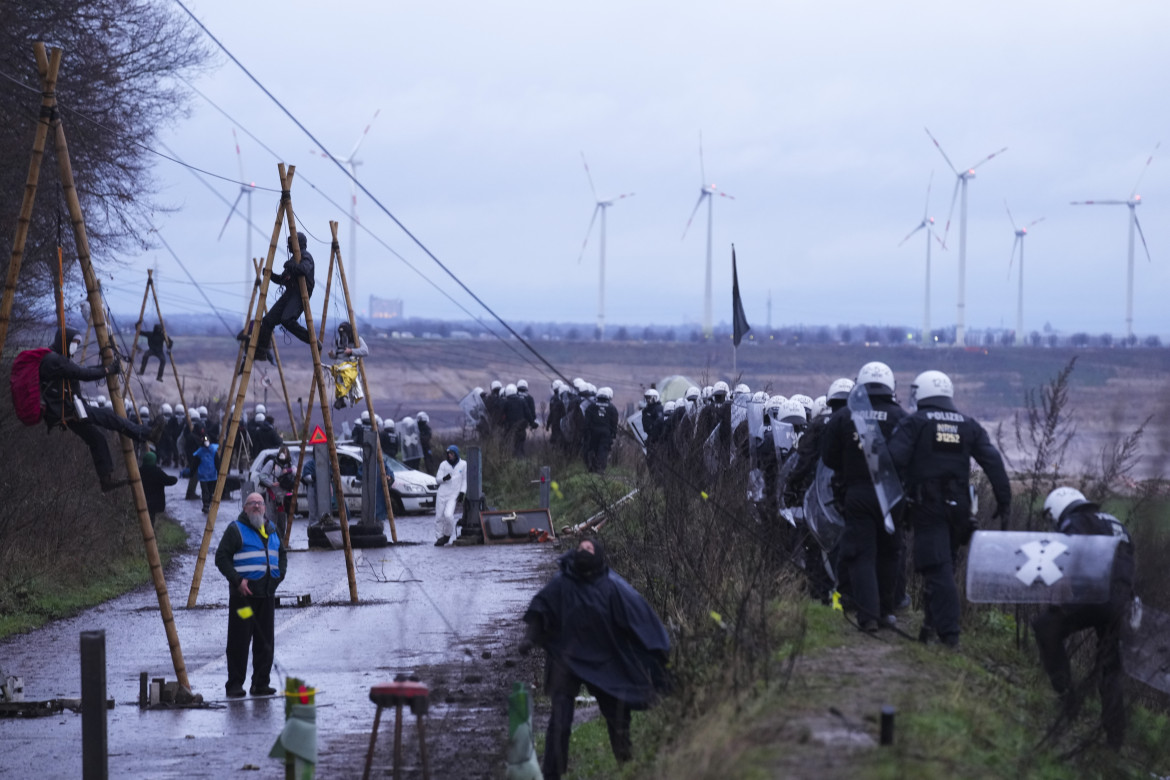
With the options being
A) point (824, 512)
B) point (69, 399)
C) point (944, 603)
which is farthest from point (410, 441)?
point (944, 603)

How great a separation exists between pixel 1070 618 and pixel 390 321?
178m

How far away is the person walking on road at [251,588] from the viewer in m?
13.0

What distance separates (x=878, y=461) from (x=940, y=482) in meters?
0.54

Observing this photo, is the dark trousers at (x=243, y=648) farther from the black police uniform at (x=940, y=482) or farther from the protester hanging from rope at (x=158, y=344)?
the protester hanging from rope at (x=158, y=344)

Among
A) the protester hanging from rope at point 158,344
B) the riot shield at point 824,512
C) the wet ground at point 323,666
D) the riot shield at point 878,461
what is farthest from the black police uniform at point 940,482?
the protester hanging from rope at point 158,344

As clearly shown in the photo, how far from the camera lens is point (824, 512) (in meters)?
12.8

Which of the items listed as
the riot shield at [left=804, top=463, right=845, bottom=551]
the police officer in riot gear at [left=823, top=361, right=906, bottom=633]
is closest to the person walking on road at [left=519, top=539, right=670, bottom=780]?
the police officer in riot gear at [left=823, top=361, right=906, bottom=633]

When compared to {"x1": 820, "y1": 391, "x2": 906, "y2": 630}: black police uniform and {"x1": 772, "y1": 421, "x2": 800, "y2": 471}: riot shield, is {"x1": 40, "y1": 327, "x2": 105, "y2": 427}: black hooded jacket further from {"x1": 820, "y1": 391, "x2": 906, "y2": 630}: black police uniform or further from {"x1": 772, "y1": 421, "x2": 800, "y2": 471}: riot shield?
{"x1": 772, "y1": 421, "x2": 800, "y2": 471}: riot shield

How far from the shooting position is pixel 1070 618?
10.7m

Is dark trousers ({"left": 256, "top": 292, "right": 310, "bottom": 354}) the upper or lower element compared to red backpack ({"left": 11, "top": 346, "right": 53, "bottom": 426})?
upper

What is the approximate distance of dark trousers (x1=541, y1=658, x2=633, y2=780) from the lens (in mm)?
9508

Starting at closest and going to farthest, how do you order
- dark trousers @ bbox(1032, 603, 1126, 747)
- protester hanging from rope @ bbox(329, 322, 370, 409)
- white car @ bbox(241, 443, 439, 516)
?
dark trousers @ bbox(1032, 603, 1126, 747), protester hanging from rope @ bbox(329, 322, 370, 409), white car @ bbox(241, 443, 439, 516)

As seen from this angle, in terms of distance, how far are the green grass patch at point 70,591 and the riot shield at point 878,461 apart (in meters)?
9.25

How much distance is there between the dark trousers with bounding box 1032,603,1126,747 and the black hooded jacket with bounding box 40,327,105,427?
7.29 m
